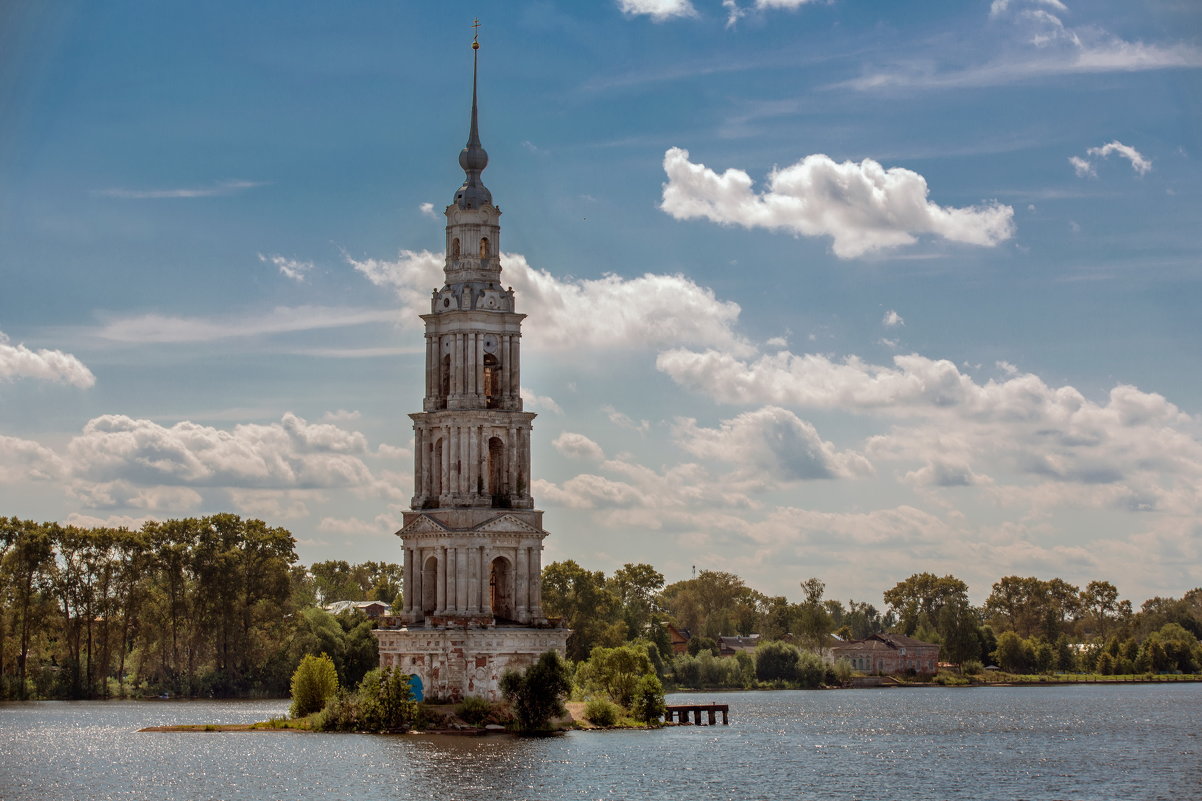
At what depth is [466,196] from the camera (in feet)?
270

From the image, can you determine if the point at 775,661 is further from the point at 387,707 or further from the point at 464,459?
the point at 387,707

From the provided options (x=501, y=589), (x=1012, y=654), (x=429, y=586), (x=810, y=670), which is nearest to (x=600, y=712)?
(x=501, y=589)

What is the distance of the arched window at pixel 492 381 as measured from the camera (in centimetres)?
8150

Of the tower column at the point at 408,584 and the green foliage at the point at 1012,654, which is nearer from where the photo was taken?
the tower column at the point at 408,584

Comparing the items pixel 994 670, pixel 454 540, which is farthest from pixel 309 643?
pixel 994 670

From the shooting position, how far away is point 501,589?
81.1 meters

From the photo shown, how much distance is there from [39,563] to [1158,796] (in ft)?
295

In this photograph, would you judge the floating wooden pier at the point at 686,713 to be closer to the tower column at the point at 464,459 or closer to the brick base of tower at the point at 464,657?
the brick base of tower at the point at 464,657

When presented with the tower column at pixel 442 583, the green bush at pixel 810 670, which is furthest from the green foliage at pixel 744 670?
the tower column at pixel 442 583

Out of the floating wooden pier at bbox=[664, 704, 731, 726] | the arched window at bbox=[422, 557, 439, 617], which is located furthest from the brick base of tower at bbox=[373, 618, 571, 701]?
the floating wooden pier at bbox=[664, 704, 731, 726]

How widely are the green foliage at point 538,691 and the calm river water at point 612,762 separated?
5.53 feet

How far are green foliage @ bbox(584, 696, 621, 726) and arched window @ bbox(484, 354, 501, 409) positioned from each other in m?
15.8

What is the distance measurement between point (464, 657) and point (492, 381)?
14849 millimetres

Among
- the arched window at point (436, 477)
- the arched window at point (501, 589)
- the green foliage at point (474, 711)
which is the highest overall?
the arched window at point (436, 477)
